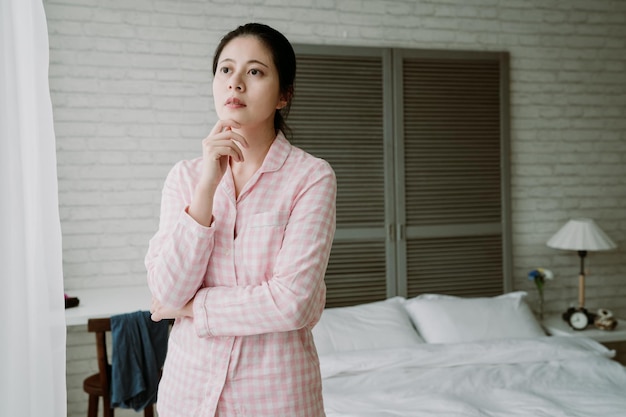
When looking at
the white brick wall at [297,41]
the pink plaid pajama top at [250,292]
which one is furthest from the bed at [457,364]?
the pink plaid pajama top at [250,292]

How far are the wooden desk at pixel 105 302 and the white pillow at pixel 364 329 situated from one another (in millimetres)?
894

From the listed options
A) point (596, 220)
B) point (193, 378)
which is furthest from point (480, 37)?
point (193, 378)

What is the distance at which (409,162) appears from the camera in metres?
3.56

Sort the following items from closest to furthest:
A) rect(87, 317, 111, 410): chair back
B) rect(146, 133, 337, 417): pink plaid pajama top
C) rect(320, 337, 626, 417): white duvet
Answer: rect(146, 133, 337, 417): pink plaid pajama top < rect(320, 337, 626, 417): white duvet < rect(87, 317, 111, 410): chair back

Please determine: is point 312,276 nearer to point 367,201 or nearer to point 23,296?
point 23,296

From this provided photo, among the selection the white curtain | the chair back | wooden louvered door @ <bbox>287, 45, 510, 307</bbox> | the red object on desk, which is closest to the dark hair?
the white curtain

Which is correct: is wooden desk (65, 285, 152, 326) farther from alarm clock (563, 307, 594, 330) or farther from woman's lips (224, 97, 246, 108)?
alarm clock (563, 307, 594, 330)

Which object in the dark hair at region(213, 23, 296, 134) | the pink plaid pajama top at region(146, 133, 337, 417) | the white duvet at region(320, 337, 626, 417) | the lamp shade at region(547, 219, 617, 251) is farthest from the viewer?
the lamp shade at region(547, 219, 617, 251)

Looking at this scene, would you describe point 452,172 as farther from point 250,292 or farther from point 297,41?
point 250,292

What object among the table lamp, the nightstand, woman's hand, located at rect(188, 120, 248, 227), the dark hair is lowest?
the nightstand

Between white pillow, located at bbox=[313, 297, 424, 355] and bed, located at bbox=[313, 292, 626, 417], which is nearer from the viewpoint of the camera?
bed, located at bbox=[313, 292, 626, 417]

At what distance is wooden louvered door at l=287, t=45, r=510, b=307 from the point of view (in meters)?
3.45

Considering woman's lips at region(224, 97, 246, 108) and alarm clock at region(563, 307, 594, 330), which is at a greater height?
woman's lips at region(224, 97, 246, 108)

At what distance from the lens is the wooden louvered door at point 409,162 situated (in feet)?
11.3
